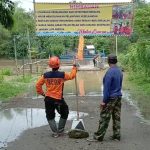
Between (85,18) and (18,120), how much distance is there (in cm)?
1514

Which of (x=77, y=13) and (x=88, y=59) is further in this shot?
(x=88, y=59)

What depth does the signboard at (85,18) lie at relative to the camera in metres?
26.2

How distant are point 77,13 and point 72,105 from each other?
41.8 ft

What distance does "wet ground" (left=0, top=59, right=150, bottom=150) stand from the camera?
9.12m

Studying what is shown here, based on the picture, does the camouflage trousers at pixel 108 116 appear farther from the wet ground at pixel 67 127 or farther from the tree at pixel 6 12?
the tree at pixel 6 12

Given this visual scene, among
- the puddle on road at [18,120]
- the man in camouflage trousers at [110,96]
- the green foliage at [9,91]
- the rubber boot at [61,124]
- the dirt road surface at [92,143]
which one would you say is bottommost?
the green foliage at [9,91]

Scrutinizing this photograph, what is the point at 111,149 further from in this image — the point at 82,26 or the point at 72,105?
the point at 82,26

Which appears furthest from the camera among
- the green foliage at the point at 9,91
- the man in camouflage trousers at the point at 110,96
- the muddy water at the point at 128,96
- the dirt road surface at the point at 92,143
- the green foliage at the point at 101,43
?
the green foliage at the point at 101,43

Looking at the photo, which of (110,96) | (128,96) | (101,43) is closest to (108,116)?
(110,96)

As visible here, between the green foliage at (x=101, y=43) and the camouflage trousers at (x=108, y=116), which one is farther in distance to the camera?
the green foliage at (x=101, y=43)

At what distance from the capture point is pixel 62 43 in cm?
4775

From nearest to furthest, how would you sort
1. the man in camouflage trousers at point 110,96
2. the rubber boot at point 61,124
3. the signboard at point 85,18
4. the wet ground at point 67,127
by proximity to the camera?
1. the wet ground at point 67,127
2. the man in camouflage trousers at point 110,96
3. the rubber boot at point 61,124
4. the signboard at point 85,18

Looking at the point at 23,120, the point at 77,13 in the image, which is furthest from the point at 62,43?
the point at 23,120

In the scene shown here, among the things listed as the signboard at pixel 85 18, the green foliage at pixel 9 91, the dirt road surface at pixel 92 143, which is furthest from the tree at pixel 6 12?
the signboard at pixel 85 18
